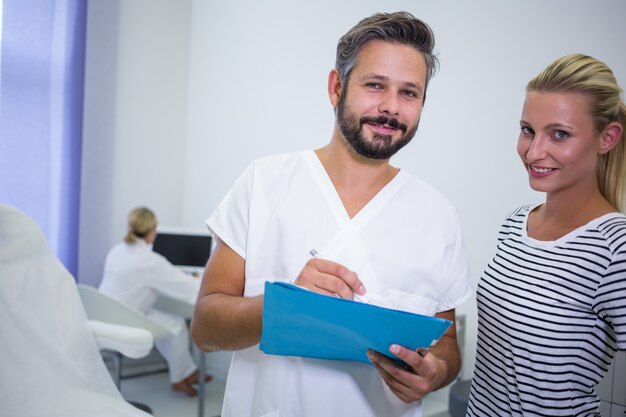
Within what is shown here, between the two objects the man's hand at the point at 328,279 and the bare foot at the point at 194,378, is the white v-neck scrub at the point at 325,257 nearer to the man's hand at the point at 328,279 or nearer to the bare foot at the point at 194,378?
the man's hand at the point at 328,279

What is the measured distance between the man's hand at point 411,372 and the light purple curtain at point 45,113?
10.3 feet

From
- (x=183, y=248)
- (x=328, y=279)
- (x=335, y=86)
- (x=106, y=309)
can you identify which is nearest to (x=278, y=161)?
(x=335, y=86)

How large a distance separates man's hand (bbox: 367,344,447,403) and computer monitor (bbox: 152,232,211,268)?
296 centimetres

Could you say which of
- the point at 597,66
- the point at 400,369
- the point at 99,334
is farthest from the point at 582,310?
the point at 99,334

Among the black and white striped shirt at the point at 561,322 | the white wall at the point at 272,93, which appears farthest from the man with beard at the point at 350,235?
the white wall at the point at 272,93

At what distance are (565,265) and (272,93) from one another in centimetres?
283

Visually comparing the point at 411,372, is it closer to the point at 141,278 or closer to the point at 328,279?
the point at 328,279

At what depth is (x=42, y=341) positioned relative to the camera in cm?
173

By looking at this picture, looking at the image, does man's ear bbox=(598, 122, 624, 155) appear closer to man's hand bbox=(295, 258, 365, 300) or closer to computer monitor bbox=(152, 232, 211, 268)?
man's hand bbox=(295, 258, 365, 300)

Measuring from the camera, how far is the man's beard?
3.89 feet

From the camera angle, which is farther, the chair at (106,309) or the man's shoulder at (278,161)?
the chair at (106,309)

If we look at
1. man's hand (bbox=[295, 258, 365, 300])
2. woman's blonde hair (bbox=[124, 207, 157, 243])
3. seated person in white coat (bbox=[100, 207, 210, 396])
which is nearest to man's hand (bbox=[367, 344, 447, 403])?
man's hand (bbox=[295, 258, 365, 300])

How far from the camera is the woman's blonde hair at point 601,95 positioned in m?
1.17

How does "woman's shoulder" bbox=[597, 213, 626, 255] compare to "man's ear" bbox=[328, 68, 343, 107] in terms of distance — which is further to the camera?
"man's ear" bbox=[328, 68, 343, 107]
